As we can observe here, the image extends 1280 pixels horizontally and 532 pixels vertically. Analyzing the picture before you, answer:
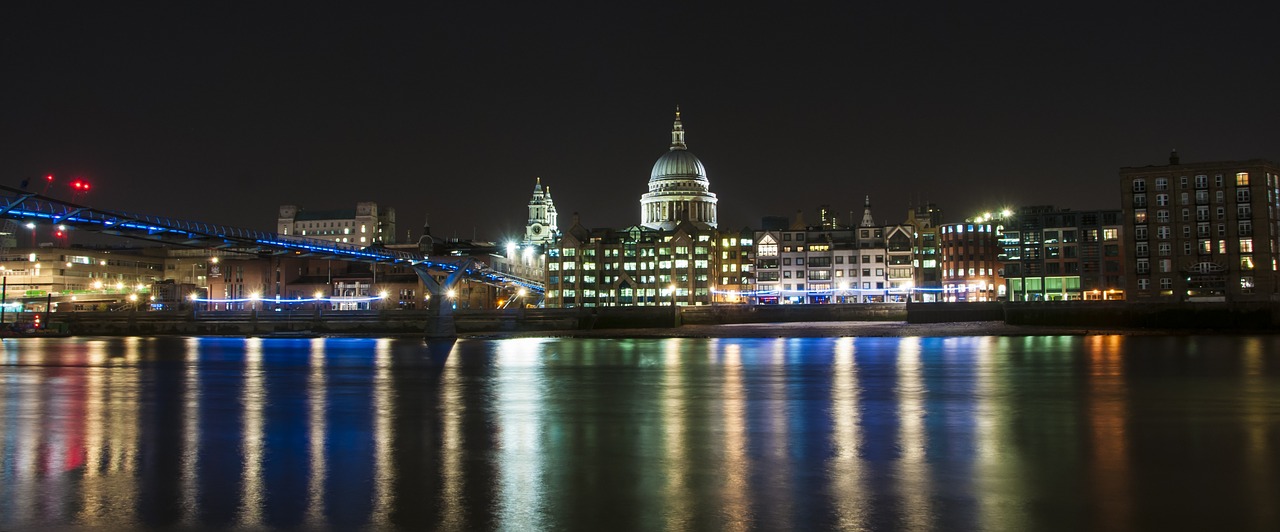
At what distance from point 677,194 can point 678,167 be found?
21.1ft

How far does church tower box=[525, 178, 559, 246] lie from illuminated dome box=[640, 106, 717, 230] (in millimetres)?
19022

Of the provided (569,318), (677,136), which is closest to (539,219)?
(677,136)

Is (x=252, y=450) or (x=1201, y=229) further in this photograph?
(x=1201, y=229)

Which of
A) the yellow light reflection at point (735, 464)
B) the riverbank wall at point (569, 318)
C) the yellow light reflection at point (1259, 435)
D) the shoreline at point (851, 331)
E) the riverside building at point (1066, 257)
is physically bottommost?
the yellow light reflection at point (1259, 435)

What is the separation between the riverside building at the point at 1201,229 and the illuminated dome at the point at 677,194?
81.1 metres

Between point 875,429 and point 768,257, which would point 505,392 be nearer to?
point 875,429

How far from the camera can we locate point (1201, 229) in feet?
326

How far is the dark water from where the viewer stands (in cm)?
1329

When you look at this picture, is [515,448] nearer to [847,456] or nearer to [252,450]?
[252,450]

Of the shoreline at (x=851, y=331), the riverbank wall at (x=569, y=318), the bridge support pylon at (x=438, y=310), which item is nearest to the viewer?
the shoreline at (x=851, y=331)

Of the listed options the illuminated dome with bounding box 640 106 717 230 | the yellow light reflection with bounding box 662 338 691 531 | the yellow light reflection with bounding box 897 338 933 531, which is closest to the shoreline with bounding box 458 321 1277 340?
the yellow light reflection with bounding box 897 338 933 531

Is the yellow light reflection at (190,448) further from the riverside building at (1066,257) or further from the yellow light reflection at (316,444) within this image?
the riverside building at (1066,257)

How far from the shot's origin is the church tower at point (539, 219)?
621 ft

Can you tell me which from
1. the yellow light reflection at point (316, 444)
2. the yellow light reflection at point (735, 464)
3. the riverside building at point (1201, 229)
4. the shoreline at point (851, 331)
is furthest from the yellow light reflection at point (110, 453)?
the riverside building at point (1201, 229)
